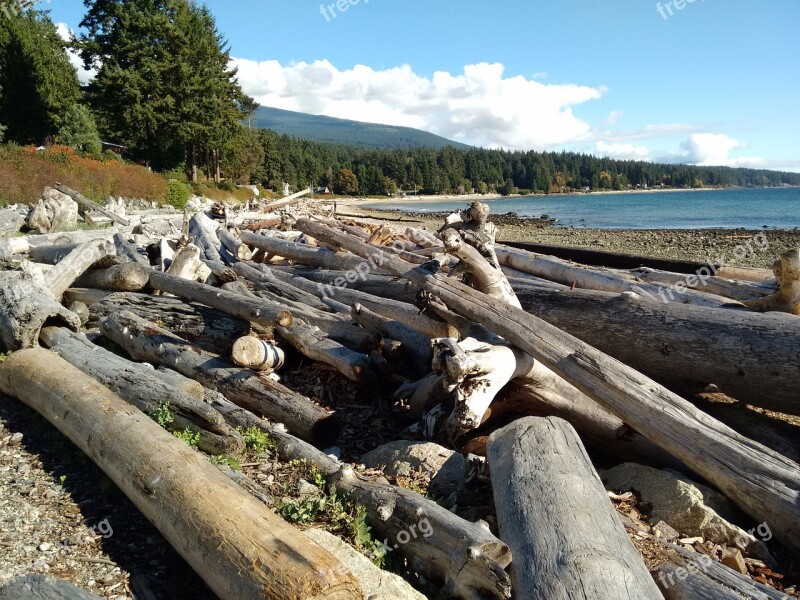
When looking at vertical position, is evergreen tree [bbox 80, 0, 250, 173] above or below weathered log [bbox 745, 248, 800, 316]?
above

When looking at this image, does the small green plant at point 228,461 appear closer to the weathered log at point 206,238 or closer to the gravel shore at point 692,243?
the weathered log at point 206,238

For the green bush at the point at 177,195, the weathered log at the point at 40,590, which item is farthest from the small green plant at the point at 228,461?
the green bush at the point at 177,195

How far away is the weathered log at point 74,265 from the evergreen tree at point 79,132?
30.7 meters

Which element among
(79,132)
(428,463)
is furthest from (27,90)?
(428,463)

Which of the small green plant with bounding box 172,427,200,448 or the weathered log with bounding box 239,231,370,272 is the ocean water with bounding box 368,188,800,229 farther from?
the small green plant with bounding box 172,427,200,448

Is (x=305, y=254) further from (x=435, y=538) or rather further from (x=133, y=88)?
(x=133, y=88)

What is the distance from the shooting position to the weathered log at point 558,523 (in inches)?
101

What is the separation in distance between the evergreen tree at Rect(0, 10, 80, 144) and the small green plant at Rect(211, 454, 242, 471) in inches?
1624

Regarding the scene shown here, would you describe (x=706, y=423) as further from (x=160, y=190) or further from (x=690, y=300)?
(x=160, y=190)

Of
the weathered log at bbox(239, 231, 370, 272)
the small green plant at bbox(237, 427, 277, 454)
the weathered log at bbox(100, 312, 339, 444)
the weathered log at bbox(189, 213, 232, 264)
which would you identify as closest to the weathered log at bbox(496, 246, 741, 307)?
the weathered log at bbox(239, 231, 370, 272)

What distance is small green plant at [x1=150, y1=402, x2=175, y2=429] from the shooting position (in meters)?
4.63

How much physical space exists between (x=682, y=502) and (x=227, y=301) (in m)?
5.11

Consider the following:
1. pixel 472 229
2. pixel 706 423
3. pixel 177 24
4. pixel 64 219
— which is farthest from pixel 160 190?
pixel 706 423

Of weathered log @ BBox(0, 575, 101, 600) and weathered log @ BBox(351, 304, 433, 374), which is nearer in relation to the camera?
weathered log @ BBox(0, 575, 101, 600)
